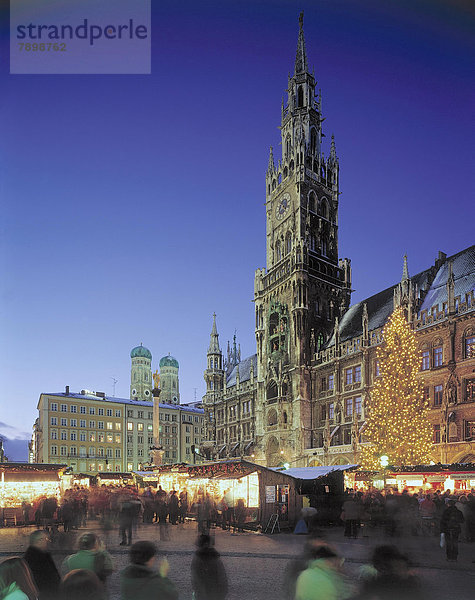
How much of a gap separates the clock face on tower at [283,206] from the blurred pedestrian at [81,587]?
6026 cm

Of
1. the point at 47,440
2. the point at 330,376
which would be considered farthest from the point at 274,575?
the point at 47,440

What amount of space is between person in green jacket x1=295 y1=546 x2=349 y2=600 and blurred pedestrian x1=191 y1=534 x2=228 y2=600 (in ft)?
7.08

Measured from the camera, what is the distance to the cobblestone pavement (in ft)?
42.1

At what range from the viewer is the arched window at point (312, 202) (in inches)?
2488

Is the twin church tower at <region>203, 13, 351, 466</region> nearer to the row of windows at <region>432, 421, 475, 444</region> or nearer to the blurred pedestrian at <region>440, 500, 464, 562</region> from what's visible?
the row of windows at <region>432, 421, 475, 444</region>

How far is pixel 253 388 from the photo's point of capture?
221 ft

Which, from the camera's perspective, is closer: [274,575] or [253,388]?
[274,575]

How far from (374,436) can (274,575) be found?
2286 centimetres

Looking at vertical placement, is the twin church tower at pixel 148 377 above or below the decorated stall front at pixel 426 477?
above

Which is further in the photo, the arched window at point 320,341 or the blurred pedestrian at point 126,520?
the arched window at point 320,341

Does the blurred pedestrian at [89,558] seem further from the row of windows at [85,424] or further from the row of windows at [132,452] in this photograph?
the row of windows at [132,452]

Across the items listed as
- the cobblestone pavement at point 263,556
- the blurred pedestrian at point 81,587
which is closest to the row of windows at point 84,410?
the cobblestone pavement at point 263,556

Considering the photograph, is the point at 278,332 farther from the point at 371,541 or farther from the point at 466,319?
the point at 371,541

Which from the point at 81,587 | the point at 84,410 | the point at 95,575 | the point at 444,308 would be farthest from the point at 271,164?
the point at 81,587
